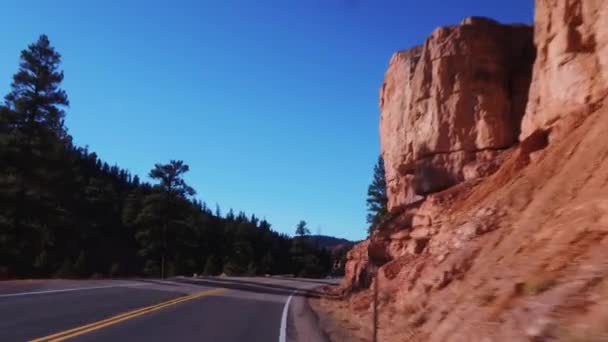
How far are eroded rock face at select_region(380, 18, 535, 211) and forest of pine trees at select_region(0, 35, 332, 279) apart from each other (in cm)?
2066

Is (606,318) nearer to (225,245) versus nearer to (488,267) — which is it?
(488,267)

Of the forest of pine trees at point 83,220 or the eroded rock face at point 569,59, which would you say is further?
the forest of pine trees at point 83,220

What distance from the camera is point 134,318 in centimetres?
1458

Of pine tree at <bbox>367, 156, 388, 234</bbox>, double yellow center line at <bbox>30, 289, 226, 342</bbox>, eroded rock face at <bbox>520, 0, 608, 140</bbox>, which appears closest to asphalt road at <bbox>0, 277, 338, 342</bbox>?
double yellow center line at <bbox>30, 289, 226, 342</bbox>

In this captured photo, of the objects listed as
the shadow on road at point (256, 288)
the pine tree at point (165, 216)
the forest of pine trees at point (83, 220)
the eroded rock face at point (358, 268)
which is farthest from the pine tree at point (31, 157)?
the pine tree at point (165, 216)

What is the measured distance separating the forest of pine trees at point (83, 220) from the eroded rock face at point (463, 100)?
2066 cm

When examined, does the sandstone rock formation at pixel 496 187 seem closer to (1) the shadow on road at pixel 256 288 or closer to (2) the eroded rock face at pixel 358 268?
(2) the eroded rock face at pixel 358 268

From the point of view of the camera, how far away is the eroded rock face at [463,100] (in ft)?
78.0

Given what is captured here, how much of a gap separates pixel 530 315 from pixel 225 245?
91475 mm

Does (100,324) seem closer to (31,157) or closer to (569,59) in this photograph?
(569,59)

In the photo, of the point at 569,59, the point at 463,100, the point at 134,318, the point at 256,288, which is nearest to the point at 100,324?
the point at 134,318

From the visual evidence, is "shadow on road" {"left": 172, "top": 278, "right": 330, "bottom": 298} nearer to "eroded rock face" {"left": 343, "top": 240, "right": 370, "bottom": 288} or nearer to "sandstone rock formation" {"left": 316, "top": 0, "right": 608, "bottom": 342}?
"eroded rock face" {"left": 343, "top": 240, "right": 370, "bottom": 288}

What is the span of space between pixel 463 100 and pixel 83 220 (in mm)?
59084

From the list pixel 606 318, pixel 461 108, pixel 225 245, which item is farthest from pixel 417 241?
pixel 225 245
